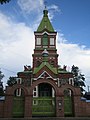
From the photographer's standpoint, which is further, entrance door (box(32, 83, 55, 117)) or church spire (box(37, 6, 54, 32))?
church spire (box(37, 6, 54, 32))

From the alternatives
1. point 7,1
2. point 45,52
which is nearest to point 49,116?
point 7,1

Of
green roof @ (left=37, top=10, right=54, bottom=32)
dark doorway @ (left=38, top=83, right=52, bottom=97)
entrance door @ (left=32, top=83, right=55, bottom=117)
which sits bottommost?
entrance door @ (left=32, top=83, right=55, bottom=117)

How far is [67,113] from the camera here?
20.1 m

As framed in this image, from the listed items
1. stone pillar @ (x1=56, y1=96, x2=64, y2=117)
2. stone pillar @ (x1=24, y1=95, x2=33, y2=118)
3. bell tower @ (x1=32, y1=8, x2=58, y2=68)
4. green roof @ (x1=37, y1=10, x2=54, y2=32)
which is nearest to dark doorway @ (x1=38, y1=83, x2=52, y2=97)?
bell tower @ (x1=32, y1=8, x2=58, y2=68)

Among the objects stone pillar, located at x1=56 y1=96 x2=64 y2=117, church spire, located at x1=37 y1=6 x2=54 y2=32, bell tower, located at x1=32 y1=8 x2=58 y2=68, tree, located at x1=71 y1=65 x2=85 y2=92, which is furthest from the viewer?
tree, located at x1=71 y1=65 x2=85 y2=92

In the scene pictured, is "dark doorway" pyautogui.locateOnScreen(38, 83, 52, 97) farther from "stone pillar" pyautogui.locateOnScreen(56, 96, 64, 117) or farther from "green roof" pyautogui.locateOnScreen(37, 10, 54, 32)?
"green roof" pyautogui.locateOnScreen(37, 10, 54, 32)

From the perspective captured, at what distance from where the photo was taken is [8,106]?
1955 centimetres

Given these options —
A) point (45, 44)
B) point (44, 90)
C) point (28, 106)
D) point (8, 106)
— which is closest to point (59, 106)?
point (28, 106)

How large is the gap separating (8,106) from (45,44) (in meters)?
19.6

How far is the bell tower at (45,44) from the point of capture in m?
35.7

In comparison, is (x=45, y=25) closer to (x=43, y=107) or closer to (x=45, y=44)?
(x=45, y=44)

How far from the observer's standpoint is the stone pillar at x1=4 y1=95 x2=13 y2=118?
19.3m

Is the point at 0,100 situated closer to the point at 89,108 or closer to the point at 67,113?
the point at 67,113

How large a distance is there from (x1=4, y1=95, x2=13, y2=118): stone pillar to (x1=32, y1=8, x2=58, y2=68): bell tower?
1601 cm
